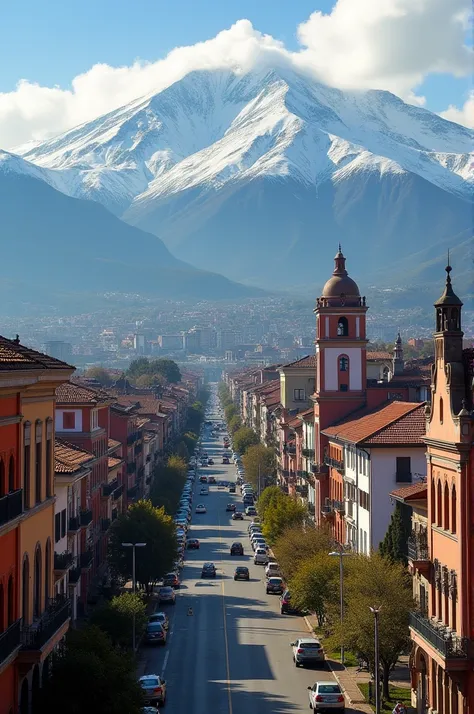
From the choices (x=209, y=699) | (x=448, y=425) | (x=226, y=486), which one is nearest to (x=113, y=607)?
(x=209, y=699)

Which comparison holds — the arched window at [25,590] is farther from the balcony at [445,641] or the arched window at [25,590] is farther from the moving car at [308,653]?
the moving car at [308,653]

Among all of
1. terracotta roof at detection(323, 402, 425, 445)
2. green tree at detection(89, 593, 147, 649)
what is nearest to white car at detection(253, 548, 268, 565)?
terracotta roof at detection(323, 402, 425, 445)

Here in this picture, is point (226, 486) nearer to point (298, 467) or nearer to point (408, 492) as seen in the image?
point (298, 467)

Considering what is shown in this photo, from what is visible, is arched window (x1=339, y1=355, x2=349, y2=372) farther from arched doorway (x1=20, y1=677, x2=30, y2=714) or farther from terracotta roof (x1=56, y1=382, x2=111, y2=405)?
arched doorway (x1=20, y1=677, x2=30, y2=714)

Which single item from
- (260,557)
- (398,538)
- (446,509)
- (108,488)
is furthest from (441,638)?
(260,557)

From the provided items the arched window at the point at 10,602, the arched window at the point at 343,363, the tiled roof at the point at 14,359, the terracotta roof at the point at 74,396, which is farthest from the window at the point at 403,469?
the arched window at the point at 10,602

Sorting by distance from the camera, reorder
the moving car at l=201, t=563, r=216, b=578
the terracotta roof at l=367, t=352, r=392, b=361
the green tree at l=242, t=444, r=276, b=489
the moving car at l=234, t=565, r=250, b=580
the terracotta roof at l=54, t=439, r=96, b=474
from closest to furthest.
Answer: the terracotta roof at l=54, t=439, r=96, b=474 < the moving car at l=234, t=565, r=250, b=580 < the moving car at l=201, t=563, r=216, b=578 < the terracotta roof at l=367, t=352, r=392, b=361 < the green tree at l=242, t=444, r=276, b=489

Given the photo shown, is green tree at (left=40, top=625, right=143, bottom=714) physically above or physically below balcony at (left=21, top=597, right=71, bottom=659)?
below
